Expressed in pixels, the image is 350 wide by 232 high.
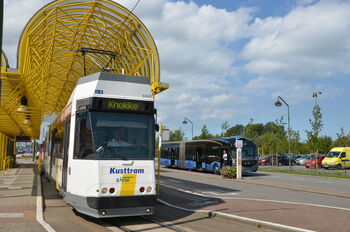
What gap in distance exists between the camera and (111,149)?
8.60 metres

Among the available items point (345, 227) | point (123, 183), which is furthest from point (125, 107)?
point (345, 227)

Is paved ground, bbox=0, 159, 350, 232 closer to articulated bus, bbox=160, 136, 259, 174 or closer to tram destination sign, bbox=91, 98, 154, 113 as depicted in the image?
tram destination sign, bbox=91, 98, 154, 113

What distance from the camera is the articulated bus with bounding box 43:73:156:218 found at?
8297mm

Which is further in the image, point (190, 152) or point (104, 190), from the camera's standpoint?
point (190, 152)

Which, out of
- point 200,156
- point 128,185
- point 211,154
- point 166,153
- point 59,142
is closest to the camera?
point 128,185

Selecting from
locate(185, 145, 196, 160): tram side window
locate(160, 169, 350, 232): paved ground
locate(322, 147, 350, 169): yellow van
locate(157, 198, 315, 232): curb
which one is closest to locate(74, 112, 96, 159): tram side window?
locate(157, 198, 315, 232): curb

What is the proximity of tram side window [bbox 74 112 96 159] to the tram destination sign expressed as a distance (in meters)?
0.40

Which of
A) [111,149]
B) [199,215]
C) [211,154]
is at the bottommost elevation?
[199,215]

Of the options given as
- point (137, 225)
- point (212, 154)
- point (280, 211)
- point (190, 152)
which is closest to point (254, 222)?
point (280, 211)

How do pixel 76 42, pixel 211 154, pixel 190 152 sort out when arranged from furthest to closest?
pixel 190 152, pixel 211 154, pixel 76 42

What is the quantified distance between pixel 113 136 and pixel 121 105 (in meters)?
0.85

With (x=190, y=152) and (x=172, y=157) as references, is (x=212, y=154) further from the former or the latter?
(x=172, y=157)

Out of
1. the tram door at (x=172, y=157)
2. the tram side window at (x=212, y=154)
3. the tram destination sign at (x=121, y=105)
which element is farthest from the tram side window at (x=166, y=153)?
the tram destination sign at (x=121, y=105)

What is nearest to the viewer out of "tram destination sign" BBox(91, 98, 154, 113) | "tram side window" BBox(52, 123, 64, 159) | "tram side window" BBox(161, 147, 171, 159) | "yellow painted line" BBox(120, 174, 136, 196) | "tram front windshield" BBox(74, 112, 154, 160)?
"yellow painted line" BBox(120, 174, 136, 196)
